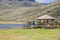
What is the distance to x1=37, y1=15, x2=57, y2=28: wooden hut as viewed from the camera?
2118 centimetres

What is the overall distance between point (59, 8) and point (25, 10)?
8084 mm

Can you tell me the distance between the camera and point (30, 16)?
39938 mm

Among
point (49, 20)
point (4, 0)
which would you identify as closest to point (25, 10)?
point (4, 0)

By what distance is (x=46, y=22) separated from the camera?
2364 centimetres
